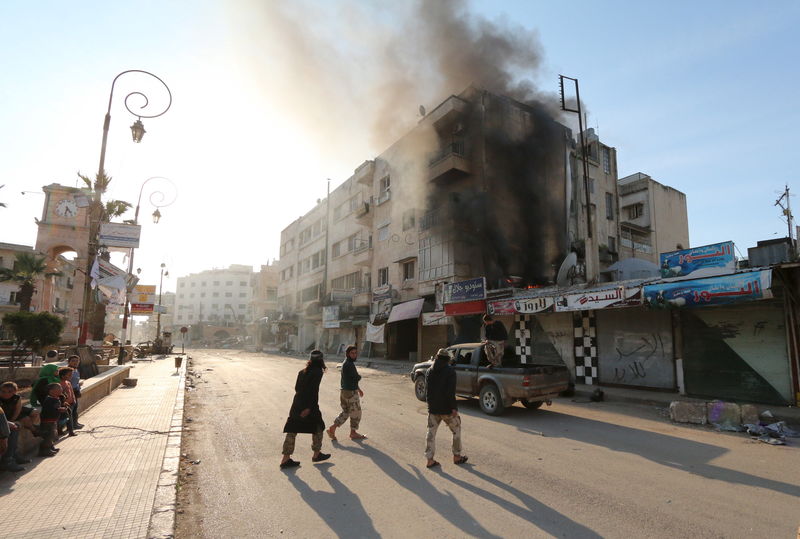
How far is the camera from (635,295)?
11.8 meters

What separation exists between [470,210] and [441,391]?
1772cm

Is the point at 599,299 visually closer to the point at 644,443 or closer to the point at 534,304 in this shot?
the point at 534,304

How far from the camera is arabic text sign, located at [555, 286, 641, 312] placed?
1191 cm

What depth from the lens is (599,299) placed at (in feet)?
41.9

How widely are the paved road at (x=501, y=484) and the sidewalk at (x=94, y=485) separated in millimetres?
427

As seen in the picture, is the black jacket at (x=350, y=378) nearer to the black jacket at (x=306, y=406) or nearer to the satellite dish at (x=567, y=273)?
the black jacket at (x=306, y=406)

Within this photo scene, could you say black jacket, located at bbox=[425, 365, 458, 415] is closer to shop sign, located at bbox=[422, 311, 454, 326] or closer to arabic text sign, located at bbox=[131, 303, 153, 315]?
shop sign, located at bbox=[422, 311, 454, 326]

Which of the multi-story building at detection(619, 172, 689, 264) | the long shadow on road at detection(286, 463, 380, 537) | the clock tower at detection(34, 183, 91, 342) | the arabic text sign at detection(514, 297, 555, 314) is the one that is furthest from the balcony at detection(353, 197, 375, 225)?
the long shadow on road at detection(286, 463, 380, 537)

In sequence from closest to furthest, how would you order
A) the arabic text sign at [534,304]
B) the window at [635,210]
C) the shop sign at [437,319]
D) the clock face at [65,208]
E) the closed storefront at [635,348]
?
1. the closed storefront at [635,348]
2. the arabic text sign at [534,304]
3. the shop sign at [437,319]
4. the window at [635,210]
5. the clock face at [65,208]

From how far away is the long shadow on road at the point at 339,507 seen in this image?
366 cm

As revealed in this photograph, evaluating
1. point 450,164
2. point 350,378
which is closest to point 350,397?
point 350,378

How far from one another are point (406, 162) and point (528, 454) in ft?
79.9

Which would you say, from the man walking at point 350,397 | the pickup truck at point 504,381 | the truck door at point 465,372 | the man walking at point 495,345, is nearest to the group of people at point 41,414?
the man walking at point 350,397

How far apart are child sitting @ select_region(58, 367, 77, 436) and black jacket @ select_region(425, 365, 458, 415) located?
5.67 metres
